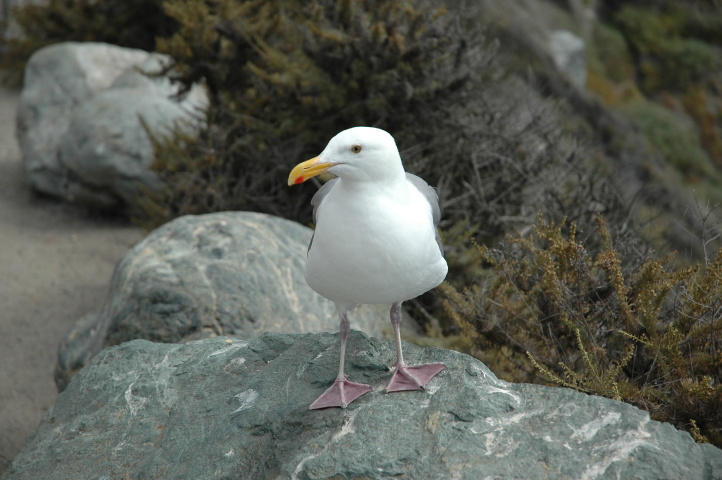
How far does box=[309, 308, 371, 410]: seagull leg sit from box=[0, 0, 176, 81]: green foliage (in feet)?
29.3

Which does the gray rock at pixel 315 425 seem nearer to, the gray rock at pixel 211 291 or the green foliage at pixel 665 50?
the gray rock at pixel 211 291

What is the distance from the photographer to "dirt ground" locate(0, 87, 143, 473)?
19.1 feet

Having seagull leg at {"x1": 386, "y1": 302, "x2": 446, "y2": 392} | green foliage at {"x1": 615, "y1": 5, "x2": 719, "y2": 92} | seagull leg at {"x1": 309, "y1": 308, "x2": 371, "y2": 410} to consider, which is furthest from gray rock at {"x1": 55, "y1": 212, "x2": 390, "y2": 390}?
green foliage at {"x1": 615, "y1": 5, "x2": 719, "y2": 92}

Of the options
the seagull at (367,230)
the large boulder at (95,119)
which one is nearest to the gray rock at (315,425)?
the seagull at (367,230)

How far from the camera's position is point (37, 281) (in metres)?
7.30

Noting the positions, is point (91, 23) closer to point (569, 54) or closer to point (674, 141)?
point (569, 54)

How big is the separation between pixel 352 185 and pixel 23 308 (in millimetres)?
5009

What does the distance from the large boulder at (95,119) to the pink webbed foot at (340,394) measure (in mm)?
4936

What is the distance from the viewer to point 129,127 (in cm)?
829

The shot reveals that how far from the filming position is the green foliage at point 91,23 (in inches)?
445

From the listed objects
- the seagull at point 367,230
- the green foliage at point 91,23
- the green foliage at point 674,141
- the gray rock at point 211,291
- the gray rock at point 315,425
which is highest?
the seagull at point 367,230

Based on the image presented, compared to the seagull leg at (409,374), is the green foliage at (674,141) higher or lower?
lower

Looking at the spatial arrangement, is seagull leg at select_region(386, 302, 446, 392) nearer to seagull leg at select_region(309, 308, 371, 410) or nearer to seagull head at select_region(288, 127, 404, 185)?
seagull leg at select_region(309, 308, 371, 410)

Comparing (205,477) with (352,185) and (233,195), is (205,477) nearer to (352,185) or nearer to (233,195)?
(352,185)
